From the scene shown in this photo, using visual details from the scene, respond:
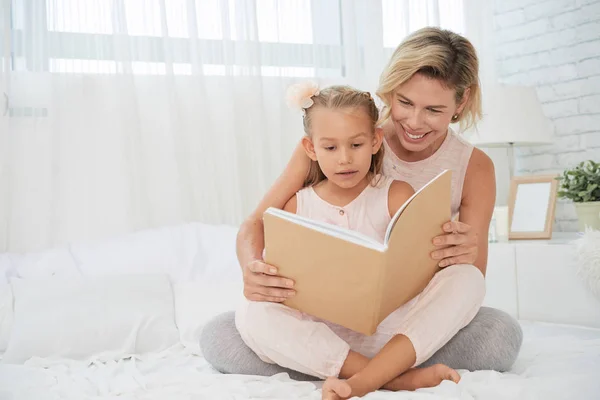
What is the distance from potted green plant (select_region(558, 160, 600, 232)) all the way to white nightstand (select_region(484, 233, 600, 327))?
0.15 metres

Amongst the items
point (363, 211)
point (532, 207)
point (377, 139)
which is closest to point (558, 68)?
point (532, 207)

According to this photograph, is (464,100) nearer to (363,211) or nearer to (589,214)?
(363,211)

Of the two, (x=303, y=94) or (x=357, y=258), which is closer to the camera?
(x=357, y=258)

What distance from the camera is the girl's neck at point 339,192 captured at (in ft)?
5.25

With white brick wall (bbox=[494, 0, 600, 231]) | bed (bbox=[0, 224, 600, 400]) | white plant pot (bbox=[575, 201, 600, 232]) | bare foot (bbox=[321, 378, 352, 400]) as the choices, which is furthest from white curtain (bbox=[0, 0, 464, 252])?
bare foot (bbox=[321, 378, 352, 400])

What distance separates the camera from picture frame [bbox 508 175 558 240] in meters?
2.96

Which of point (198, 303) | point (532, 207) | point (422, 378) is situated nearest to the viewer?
point (422, 378)

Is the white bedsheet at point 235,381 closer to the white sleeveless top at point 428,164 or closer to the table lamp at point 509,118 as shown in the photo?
the white sleeveless top at point 428,164

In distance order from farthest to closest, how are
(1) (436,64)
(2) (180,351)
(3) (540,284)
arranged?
(3) (540,284) → (2) (180,351) → (1) (436,64)

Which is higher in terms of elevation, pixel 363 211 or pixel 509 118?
pixel 509 118

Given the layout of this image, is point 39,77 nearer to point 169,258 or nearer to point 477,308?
point 169,258

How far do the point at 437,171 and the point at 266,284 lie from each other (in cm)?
64

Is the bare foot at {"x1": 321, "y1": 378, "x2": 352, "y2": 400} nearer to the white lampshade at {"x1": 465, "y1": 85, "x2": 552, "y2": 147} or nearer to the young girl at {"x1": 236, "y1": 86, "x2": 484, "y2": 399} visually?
the young girl at {"x1": 236, "y1": 86, "x2": 484, "y2": 399}

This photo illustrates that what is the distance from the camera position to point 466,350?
57.9 inches
